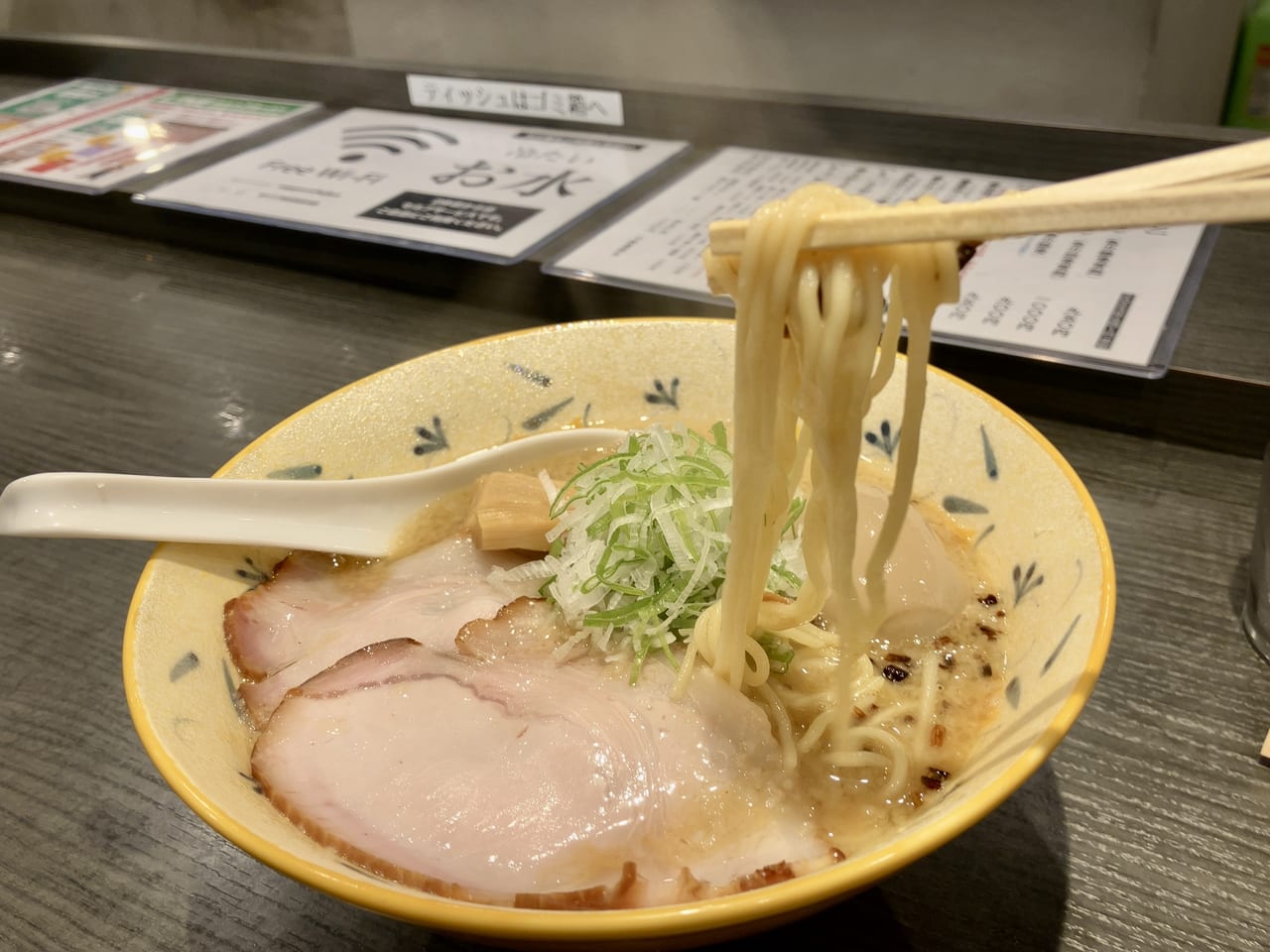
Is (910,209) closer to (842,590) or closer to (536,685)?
(842,590)

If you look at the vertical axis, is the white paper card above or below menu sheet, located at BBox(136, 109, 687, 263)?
above

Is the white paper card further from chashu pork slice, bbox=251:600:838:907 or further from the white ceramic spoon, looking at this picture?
chashu pork slice, bbox=251:600:838:907

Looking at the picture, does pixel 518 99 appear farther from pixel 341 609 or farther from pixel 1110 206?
pixel 1110 206

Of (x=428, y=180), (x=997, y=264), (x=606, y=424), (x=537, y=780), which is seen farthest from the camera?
(x=428, y=180)

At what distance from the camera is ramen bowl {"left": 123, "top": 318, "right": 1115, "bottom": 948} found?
643mm

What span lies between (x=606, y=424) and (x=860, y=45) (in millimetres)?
1761

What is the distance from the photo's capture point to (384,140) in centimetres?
282

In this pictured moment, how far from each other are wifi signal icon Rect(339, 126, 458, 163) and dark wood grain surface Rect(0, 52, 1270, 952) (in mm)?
874

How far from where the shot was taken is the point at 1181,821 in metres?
0.96

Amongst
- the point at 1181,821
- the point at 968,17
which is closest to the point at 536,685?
the point at 1181,821

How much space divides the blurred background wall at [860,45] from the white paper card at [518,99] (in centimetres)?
9

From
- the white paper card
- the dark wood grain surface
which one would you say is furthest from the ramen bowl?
the white paper card

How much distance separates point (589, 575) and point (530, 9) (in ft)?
8.60

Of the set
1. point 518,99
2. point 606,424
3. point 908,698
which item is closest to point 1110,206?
point 908,698
